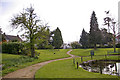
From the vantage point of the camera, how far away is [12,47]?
28906mm

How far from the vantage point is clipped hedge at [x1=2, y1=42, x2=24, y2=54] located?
2831 centimetres

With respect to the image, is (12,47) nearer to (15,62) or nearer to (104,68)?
(15,62)

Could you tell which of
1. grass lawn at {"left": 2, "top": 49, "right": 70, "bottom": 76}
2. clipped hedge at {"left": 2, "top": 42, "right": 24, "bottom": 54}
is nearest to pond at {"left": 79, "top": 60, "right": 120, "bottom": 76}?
grass lawn at {"left": 2, "top": 49, "right": 70, "bottom": 76}

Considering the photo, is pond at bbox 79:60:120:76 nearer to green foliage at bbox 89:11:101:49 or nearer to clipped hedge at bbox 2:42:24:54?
clipped hedge at bbox 2:42:24:54

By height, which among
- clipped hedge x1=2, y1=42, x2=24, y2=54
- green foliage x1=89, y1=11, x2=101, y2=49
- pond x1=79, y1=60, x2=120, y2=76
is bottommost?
pond x1=79, y1=60, x2=120, y2=76

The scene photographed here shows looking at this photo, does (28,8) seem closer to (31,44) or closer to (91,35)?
(31,44)

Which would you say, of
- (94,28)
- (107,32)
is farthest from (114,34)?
(94,28)

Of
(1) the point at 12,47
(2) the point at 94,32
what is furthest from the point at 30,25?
(2) the point at 94,32

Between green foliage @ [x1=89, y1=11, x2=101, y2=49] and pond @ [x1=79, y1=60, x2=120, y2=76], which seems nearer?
pond @ [x1=79, y1=60, x2=120, y2=76]

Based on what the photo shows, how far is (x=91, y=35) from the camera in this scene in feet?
143

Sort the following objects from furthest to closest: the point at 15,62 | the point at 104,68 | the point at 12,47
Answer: the point at 12,47, the point at 15,62, the point at 104,68

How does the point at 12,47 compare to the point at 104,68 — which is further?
the point at 12,47

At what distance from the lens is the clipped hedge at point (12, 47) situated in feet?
92.9

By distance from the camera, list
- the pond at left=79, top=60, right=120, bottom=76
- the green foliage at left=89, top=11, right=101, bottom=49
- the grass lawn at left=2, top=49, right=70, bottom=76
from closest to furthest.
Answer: the pond at left=79, top=60, right=120, bottom=76
the grass lawn at left=2, top=49, right=70, bottom=76
the green foliage at left=89, top=11, right=101, bottom=49
